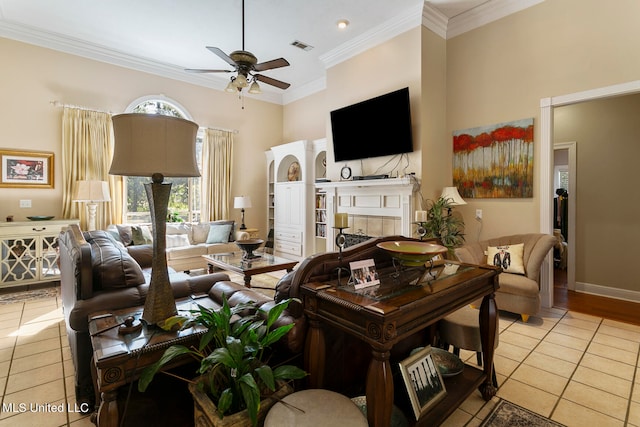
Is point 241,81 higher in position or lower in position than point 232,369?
higher

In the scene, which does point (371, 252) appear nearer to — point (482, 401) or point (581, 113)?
point (482, 401)

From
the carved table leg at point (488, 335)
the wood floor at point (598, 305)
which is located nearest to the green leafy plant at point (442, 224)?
the wood floor at point (598, 305)

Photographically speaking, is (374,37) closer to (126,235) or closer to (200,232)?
(200,232)

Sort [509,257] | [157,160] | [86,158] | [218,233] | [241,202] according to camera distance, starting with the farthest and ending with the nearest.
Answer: [241,202] < [218,233] < [86,158] < [509,257] < [157,160]

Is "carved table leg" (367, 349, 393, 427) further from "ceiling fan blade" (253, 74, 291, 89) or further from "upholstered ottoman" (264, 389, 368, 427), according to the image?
"ceiling fan blade" (253, 74, 291, 89)

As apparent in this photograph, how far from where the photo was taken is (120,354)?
120cm

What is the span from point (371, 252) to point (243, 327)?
883 millimetres

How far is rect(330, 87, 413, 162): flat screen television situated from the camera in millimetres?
4137

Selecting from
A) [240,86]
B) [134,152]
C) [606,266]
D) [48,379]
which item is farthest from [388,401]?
[606,266]

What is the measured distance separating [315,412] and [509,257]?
3.10m

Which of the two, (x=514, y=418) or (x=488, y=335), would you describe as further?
(x=488, y=335)

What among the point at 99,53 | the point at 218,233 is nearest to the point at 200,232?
the point at 218,233

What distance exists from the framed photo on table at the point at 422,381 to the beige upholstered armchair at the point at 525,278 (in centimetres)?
191

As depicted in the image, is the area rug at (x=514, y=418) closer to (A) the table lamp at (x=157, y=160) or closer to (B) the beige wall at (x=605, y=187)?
(A) the table lamp at (x=157, y=160)
